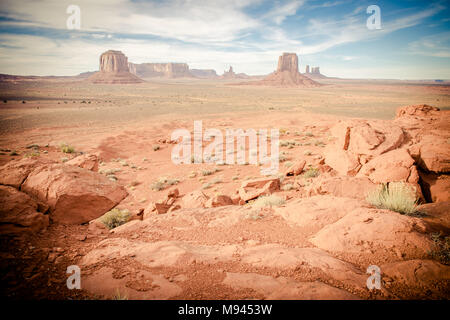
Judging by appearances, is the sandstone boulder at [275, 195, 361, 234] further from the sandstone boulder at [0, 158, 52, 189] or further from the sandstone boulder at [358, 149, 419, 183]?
the sandstone boulder at [0, 158, 52, 189]

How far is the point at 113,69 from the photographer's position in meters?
133

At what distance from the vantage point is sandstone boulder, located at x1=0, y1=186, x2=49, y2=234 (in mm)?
3729

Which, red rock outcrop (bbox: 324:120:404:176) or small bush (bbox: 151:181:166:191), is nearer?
red rock outcrop (bbox: 324:120:404:176)

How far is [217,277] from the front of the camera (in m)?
2.91

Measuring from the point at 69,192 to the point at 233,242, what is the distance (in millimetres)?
3719

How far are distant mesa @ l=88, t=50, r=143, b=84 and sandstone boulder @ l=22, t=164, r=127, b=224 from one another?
435 ft

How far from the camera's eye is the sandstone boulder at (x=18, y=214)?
373 cm

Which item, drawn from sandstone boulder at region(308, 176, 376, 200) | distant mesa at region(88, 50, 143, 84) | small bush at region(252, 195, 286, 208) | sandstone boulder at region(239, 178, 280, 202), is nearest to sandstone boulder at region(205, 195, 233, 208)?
sandstone boulder at region(239, 178, 280, 202)

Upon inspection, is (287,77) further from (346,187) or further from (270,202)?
(270,202)

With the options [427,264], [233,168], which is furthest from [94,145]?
[427,264]

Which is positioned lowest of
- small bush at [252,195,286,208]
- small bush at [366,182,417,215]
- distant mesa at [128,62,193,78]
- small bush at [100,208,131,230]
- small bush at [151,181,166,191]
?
small bush at [151,181,166,191]
